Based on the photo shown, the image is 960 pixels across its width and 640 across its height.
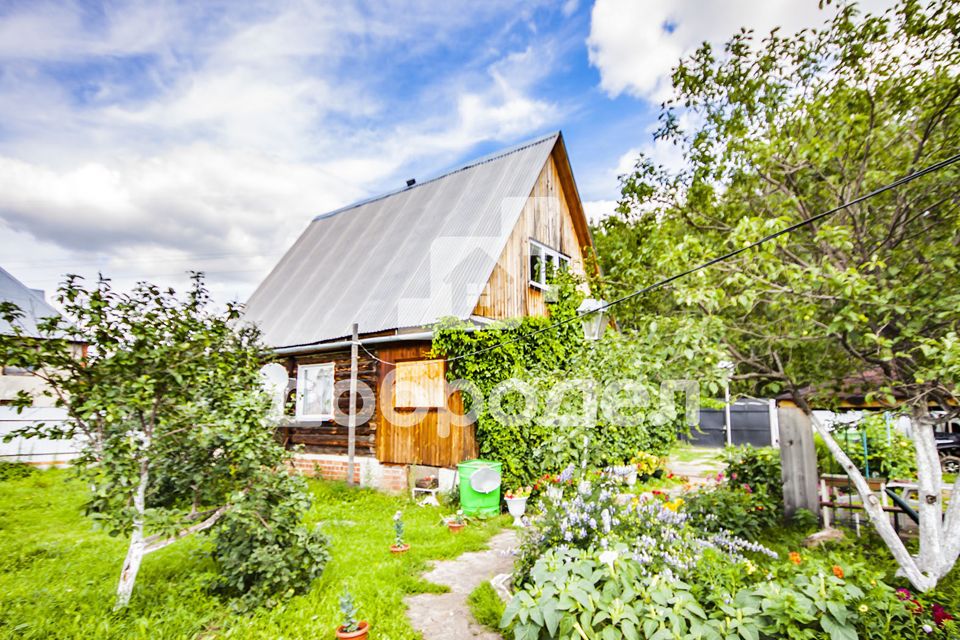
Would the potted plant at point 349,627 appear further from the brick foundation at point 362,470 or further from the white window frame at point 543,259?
the white window frame at point 543,259

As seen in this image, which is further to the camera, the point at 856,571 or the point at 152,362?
the point at 152,362

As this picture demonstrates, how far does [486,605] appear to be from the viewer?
169 inches

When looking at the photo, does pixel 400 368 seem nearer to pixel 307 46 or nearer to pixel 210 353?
pixel 210 353

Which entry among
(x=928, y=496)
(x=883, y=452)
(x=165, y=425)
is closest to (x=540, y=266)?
(x=883, y=452)

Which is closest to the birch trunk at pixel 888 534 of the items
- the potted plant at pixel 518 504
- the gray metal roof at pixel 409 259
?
the potted plant at pixel 518 504

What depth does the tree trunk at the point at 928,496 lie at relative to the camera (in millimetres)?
4086

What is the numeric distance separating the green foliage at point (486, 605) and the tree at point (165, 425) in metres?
1.54

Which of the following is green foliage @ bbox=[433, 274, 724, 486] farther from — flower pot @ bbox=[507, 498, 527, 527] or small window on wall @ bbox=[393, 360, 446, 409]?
flower pot @ bbox=[507, 498, 527, 527]

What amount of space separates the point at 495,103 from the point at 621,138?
314cm

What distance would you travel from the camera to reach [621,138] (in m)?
7.94

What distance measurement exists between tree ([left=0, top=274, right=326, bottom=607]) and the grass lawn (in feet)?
0.98

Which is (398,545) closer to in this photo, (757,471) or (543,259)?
(757,471)

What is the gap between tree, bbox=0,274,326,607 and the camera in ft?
12.8

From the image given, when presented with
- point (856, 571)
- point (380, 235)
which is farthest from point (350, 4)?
point (856, 571)
